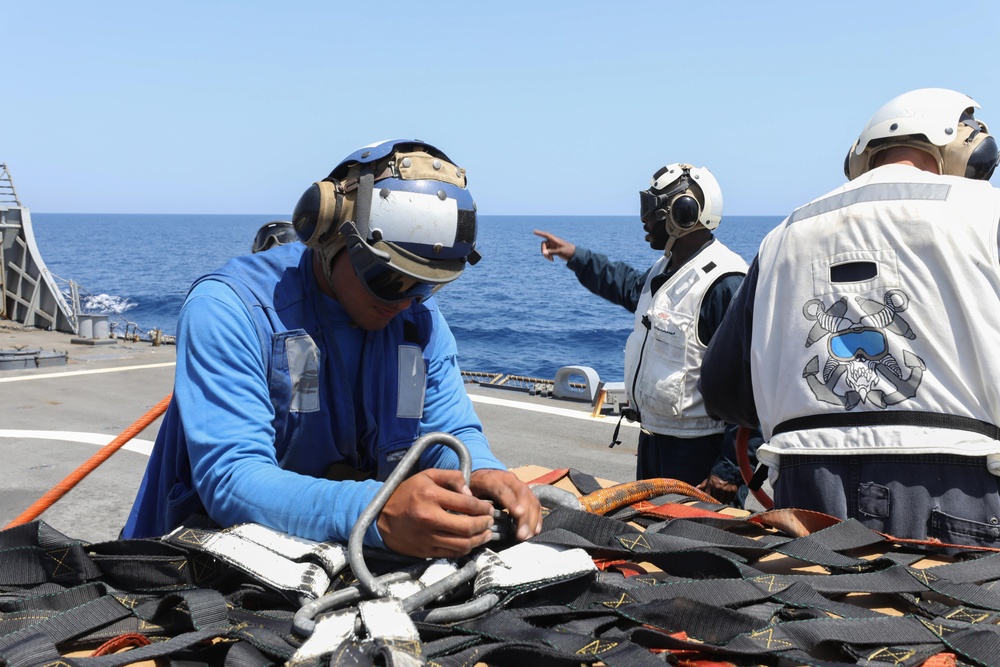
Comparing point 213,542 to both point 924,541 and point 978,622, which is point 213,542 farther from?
point 924,541

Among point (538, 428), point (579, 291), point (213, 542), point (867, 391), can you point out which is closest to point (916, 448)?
point (867, 391)

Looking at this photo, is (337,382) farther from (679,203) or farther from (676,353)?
(679,203)

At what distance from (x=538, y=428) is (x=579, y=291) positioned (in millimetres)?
73730

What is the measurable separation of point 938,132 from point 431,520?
2297mm

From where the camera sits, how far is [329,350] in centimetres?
261

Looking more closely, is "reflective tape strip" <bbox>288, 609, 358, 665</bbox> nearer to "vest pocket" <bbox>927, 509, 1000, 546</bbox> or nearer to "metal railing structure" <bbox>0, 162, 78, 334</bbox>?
"vest pocket" <bbox>927, 509, 1000, 546</bbox>

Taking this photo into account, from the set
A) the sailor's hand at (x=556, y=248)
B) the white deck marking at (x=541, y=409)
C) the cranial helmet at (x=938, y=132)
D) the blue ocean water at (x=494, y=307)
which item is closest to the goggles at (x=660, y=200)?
the sailor's hand at (x=556, y=248)

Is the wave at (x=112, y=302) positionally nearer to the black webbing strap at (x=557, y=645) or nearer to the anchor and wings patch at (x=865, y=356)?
the anchor and wings patch at (x=865, y=356)

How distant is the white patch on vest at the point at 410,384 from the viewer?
2.76 m

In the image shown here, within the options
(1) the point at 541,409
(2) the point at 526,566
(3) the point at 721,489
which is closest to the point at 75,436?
(1) the point at 541,409

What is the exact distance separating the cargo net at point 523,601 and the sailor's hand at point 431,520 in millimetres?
43

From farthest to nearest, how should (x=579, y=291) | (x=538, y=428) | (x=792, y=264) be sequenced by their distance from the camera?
(x=579, y=291) → (x=538, y=428) → (x=792, y=264)

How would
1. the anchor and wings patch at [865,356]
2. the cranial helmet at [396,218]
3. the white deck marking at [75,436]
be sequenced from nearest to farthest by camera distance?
the cranial helmet at [396,218], the anchor and wings patch at [865,356], the white deck marking at [75,436]

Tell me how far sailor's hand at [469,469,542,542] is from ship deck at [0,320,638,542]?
5075mm
